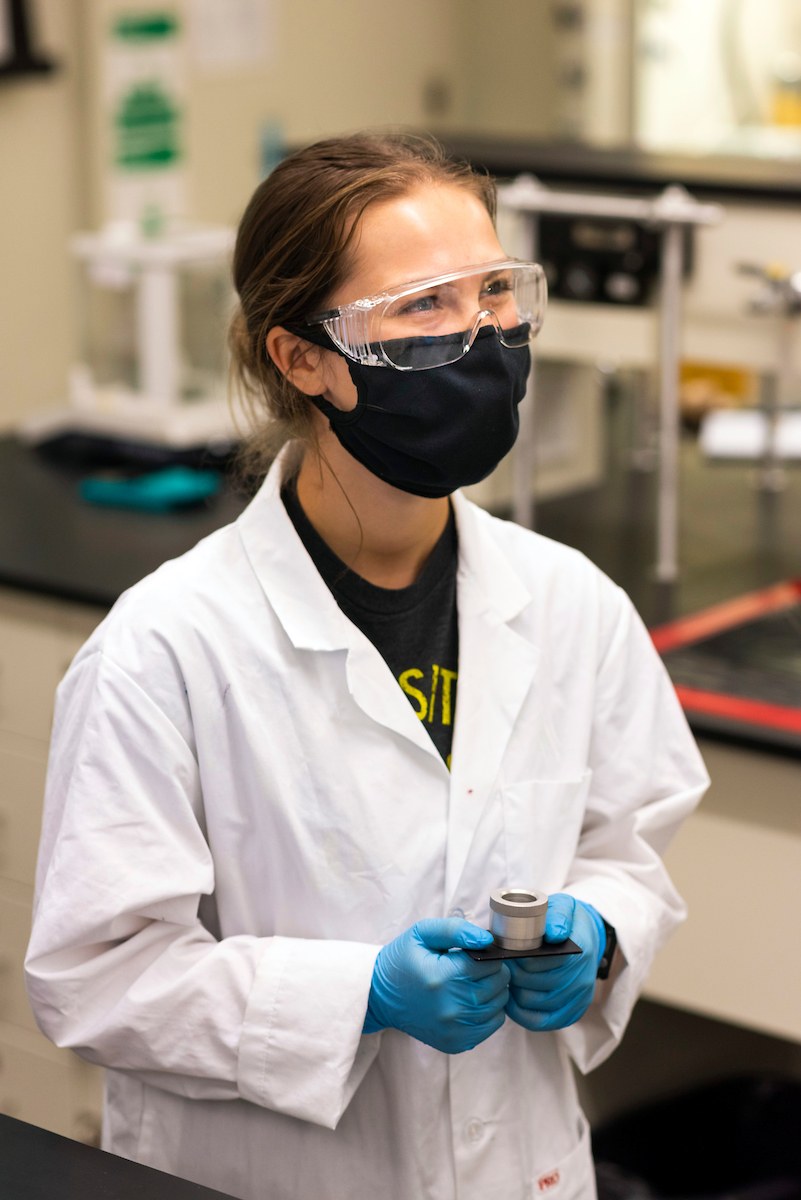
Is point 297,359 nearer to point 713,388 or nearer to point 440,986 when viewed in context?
point 440,986

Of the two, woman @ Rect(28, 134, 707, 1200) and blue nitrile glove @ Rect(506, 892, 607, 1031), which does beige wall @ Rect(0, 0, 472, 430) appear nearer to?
woman @ Rect(28, 134, 707, 1200)

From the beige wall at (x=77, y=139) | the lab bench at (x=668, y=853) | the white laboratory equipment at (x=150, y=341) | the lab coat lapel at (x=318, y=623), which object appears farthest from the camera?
the beige wall at (x=77, y=139)

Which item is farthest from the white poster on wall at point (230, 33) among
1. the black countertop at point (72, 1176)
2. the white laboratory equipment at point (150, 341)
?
the black countertop at point (72, 1176)

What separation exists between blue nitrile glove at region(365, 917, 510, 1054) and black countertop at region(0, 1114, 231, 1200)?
0.19 metres

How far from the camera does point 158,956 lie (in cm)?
118

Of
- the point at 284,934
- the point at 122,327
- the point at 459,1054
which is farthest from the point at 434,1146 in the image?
the point at 122,327

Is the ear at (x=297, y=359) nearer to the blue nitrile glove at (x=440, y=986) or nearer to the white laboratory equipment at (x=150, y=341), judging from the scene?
the blue nitrile glove at (x=440, y=986)

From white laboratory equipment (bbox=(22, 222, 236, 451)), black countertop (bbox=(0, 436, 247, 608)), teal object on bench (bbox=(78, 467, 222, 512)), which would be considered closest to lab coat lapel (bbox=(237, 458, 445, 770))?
black countertop (bbox=(0, 436, 247, 608))

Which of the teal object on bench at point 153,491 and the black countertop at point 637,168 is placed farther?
the teal object on bench at point 153,491

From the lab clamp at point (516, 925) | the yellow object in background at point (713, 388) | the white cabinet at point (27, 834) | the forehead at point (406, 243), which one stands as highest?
the forehead at point (406, 243)

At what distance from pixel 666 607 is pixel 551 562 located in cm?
78

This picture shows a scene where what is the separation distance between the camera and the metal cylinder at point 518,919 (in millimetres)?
1105

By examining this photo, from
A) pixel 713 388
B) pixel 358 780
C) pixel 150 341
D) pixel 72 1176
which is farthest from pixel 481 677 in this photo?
pixel 713 388

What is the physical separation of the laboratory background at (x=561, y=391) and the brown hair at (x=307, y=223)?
0.18 m
